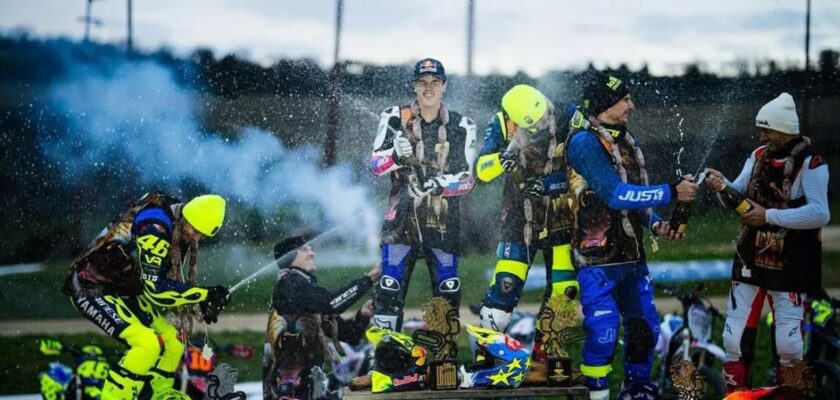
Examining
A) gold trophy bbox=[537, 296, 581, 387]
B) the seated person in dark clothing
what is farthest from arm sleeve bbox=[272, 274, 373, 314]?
gold trophy bbox=[537, 296, 581, 387]

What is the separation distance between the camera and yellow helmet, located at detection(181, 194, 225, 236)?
7777 millimetres

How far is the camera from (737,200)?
25.1 ft

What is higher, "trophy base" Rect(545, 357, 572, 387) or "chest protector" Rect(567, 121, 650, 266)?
"chest protector" Rect(567, 121, 650, 266)

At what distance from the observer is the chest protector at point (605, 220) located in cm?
767

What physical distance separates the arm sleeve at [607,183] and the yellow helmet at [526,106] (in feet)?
0.97

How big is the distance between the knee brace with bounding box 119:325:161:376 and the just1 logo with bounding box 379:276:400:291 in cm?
143

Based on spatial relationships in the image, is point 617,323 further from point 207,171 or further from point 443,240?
point 207,171

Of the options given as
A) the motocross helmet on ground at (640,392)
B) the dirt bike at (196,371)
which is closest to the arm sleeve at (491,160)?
the motocross helmet on ground at (640,392)

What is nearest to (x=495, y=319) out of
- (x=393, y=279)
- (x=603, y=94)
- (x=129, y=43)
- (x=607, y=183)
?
(x=393, y=279)

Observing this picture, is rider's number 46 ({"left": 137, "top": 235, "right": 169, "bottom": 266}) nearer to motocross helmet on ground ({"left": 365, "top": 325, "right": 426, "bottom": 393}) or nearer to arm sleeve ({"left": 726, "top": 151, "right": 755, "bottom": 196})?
motocross helmet on ground ({"left": 365, "top": 325, "right": 426, "bottom": 393})

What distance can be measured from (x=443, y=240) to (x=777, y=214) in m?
2.02

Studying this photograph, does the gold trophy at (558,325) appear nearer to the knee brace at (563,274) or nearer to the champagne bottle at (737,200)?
the knee brace at (563,274)

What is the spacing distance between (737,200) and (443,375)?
2.06 metres

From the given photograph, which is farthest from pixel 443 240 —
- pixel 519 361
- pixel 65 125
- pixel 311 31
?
pixel 65 125
